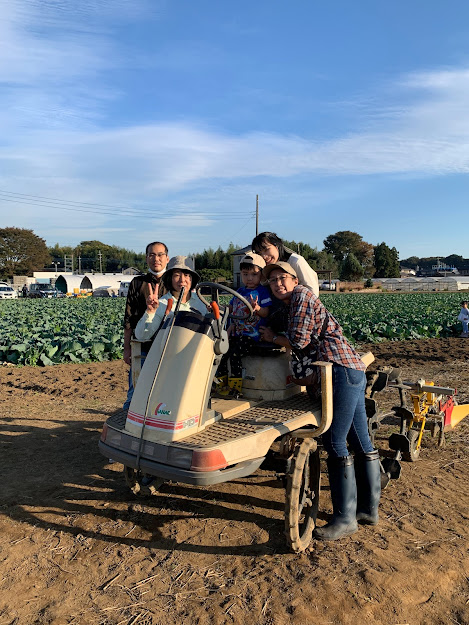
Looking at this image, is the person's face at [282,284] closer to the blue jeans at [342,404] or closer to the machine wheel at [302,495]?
the blue jeans at [342,404]

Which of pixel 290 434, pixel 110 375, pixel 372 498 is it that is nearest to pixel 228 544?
pixel 290 434

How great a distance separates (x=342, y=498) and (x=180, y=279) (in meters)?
2.21

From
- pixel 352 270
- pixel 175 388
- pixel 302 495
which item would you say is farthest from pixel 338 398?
pixel 352 270

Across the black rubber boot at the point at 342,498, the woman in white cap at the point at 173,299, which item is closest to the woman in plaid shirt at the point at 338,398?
the black rubber boot at the point at 342,498

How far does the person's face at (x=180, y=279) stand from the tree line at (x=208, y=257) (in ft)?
161

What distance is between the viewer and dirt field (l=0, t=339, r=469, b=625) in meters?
2.81

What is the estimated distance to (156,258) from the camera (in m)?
4.78

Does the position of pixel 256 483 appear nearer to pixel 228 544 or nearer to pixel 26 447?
pixel 228 544

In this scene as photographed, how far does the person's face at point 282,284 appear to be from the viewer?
3705 millimetres

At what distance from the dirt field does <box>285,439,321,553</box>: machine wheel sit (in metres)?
0.15

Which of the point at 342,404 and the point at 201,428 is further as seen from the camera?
the point at 342,404

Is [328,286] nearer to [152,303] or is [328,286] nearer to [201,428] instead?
[152,303]

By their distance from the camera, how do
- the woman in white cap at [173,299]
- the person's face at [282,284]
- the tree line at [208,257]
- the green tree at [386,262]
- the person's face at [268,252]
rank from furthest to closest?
the green tree at [386,262], the tree line at [208,257], the person's face at [268,252], the woman in white cap at [173,299], the person's face at [282,284]

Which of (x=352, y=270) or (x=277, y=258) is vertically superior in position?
(x=352, y=270)
